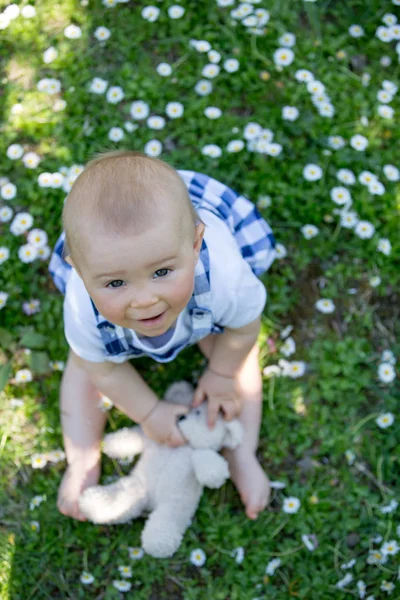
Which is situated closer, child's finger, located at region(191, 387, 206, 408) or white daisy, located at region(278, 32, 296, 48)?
child's finger, located at region(191, 387, 206, 408)

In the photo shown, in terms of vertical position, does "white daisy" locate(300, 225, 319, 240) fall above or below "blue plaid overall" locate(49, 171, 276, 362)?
below

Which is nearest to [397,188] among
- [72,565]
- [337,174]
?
[337,174]

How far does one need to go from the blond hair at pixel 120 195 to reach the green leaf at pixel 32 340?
0.84 m

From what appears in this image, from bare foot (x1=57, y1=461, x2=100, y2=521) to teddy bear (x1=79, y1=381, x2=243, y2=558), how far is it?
54 millimetres

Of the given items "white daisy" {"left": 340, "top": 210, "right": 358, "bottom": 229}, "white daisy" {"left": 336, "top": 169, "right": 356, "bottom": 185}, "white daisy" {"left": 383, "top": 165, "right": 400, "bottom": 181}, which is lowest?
"white daisy" {"left": 340, "top": 210, "right": 358, "bottom": 229}

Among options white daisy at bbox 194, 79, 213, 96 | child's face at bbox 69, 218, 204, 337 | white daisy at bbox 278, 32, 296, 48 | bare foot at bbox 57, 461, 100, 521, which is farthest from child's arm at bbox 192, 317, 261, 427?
white daisy at bbox 278, 32, 296, 48

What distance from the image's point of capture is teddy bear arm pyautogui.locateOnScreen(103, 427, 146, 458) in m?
1.88

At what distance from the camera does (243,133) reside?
222 centimetres

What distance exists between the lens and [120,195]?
1149 millimetres

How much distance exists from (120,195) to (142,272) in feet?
0.46

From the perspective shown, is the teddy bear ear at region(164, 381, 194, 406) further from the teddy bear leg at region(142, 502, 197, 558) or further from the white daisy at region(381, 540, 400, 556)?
the white daisy at region(381, 540, 400, 556)

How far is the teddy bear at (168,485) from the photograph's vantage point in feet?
5.73

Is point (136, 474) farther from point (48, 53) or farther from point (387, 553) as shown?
point (48, 53)

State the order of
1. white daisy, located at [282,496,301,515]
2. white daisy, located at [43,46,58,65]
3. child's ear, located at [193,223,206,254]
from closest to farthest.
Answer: child's ear, located at [193,223,206,254] → white daisy, located at [282,496,301,515] → white daisy, located at [43,46,58,65]
